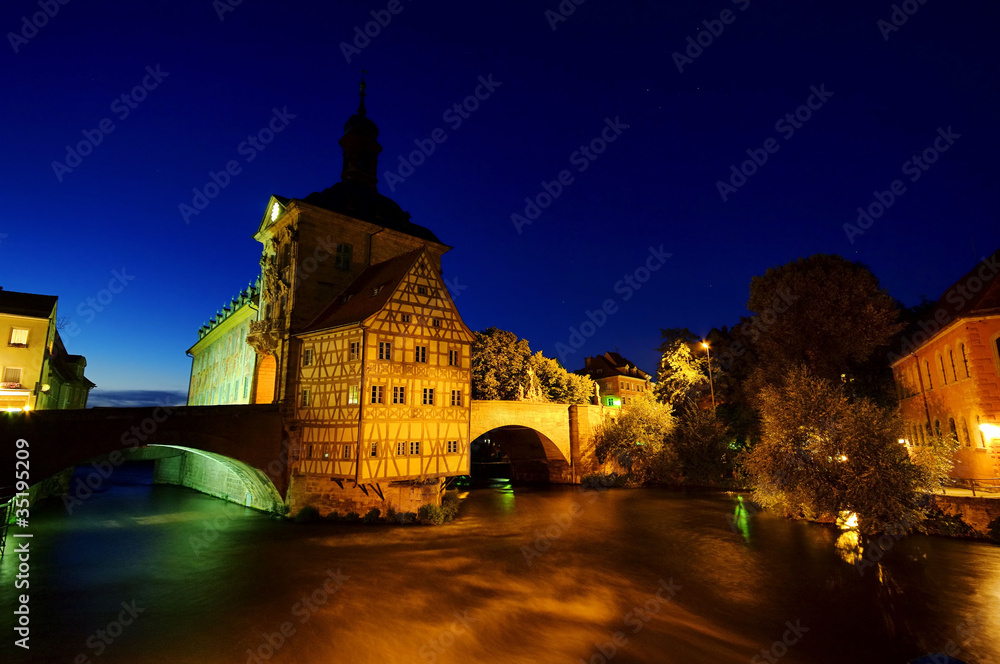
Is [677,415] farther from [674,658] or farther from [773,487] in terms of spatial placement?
[674,658]

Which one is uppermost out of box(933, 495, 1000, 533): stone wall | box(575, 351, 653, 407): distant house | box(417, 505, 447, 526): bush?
box(575, 351, 653, 407): distant house

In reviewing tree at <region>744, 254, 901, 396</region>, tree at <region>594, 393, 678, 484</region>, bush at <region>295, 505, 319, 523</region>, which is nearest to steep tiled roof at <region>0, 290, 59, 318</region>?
bush at <region>295, 505, 319, 523</region>

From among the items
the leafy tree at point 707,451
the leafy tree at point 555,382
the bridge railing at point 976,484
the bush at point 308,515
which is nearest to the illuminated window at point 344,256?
the bush at point 308,515

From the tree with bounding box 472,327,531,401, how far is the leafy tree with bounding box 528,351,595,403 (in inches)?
50.0

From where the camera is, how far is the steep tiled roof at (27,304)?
936 inches

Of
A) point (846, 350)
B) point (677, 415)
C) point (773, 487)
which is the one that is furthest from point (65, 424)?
point (677, 415)

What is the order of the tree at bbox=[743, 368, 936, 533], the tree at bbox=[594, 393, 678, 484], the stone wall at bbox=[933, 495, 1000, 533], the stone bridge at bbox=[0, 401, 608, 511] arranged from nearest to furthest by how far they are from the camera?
the stone bridge at bbox=[0, 401, 608, 511] → the stone wall at bbox=[933, 495, 1000, 533] → the tree at bbox=[743, 368, 936, 533] → the tree at bbox=[594, 393, 678, 484]

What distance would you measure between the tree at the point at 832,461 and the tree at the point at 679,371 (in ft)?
52.9

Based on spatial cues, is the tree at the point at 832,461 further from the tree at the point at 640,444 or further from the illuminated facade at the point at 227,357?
the illuminated facade at the point at 227,357

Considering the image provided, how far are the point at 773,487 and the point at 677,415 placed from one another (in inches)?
756

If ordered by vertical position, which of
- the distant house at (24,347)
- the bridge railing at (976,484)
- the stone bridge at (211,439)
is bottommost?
the bridge railing at (976,484)

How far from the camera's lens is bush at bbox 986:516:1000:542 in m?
18.5

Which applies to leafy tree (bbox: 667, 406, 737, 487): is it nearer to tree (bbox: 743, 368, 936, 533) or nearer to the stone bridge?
the stone bridge

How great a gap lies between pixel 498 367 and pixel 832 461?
85.2 feet
